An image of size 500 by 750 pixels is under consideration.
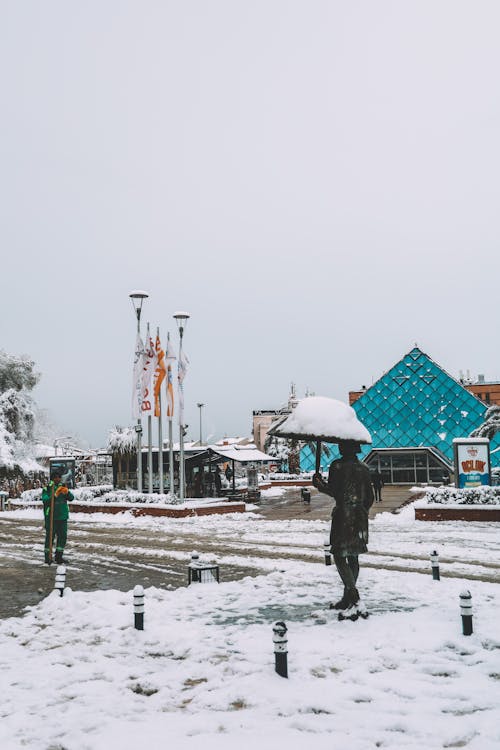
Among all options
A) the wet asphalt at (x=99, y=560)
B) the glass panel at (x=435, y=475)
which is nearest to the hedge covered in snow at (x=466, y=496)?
the wet asphalt at (x=99, y=560)

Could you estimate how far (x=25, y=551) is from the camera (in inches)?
665

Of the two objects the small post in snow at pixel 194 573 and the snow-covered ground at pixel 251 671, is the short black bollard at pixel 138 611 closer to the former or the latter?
the snow-covered ground at pixel 251 671

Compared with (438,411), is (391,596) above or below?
below

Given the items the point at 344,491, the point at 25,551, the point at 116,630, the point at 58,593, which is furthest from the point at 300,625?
the point at 25,551

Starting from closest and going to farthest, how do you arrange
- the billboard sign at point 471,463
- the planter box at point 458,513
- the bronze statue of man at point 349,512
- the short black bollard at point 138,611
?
the short black bollard at point 138,611, the bronze statue of man at point 349,512, the planter box at point 458,513, the billboard sign at point 471,463

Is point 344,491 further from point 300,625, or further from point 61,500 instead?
point 61,500

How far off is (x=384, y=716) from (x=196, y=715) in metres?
1.67

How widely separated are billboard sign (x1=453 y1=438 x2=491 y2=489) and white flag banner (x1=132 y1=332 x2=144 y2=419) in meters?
13.2

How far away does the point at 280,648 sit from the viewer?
6.37 meters

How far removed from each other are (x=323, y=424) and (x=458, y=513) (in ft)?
52.4

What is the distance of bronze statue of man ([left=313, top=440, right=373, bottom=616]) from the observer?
8.30 m

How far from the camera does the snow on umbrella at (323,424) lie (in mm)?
8438

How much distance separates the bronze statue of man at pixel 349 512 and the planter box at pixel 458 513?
49.5ft

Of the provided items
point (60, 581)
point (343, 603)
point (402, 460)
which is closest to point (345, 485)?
point (343, 603)
